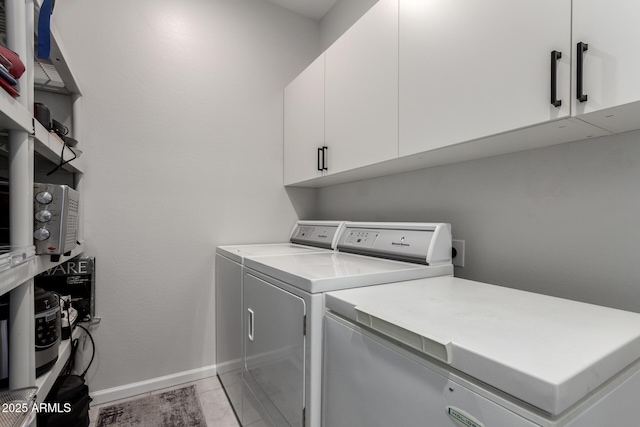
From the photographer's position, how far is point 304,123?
2074 mm

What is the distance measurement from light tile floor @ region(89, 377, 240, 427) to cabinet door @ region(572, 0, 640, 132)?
203 cm

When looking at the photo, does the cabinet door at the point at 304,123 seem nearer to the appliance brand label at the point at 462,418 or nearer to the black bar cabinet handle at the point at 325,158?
the black bar cabinet handle at the point at 325,158

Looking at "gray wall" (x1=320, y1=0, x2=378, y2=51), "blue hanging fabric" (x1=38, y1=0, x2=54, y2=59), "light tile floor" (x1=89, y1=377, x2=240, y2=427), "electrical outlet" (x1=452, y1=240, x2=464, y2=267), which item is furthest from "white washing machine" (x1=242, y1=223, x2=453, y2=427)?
"gray wall" (x1=320, y1=0, x2=378, y2=51)

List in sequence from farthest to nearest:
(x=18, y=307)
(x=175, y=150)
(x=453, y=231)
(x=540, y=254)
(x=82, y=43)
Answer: (x=175, y=150) → (x=82, y=43) → (x=453, y=231) → (x=540, y=254) → (x=18, y=307)

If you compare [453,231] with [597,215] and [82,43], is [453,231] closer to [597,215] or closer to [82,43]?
[597,215]

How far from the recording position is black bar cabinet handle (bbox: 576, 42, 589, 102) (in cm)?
75

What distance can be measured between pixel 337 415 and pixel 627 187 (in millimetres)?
1134

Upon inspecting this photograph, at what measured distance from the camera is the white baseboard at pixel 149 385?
178 centimetres

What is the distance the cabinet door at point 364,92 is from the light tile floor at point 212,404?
1.54m

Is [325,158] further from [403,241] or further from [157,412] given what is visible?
[157,412]

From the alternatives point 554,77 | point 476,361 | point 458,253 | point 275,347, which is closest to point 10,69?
point 275,347

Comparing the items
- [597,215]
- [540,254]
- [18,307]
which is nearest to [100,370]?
[18,307]

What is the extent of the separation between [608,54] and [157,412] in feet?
8.02

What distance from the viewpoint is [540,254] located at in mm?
1120
